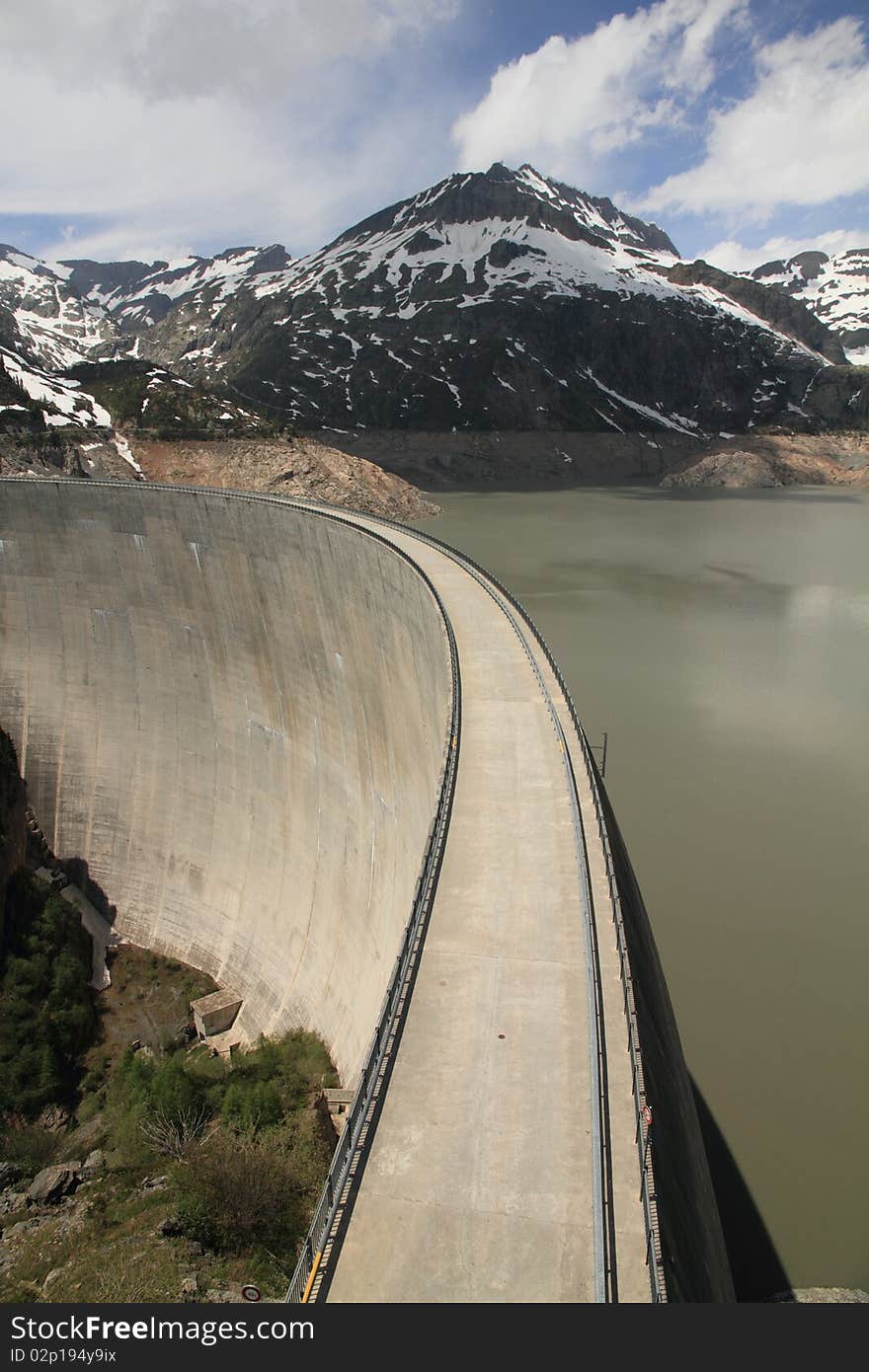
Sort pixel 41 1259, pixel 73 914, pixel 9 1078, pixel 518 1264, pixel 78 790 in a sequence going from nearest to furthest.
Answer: pixel 518 1264
pixel 41 1259
pixel 9 1078
pixel 73 914
pixel 78 790

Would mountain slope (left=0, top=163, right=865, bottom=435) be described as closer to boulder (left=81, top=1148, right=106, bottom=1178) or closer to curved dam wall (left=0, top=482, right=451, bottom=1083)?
curved dam wall (left=0, top=482, right=451, bottom=1083)

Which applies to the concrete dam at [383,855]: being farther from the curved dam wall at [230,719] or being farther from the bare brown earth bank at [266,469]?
the bare brown earth bank at [266,469]

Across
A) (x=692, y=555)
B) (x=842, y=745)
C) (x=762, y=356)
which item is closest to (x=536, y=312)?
(x=762, y=356)

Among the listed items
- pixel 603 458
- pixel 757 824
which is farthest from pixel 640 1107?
pixel 603 458

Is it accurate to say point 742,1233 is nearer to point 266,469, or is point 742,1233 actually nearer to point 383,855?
point 383,855

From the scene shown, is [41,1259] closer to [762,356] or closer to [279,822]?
[279,822]

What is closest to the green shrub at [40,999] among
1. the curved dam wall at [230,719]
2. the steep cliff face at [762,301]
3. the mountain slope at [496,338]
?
the curved dam wall at [230,719]

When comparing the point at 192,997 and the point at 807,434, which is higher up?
the point at 807,434
